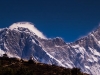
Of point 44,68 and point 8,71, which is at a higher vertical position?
point 44,68

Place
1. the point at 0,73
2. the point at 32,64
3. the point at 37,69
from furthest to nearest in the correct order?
the point at 32,64
the point at 37,69
the point at 0,73

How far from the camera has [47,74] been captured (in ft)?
460

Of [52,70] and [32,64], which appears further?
[32,64]

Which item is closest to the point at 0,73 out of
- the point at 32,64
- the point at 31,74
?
the point at 31,74

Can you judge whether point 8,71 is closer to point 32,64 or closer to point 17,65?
point 17,65

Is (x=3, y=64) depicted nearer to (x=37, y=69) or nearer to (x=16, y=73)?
(x=37, y=69)

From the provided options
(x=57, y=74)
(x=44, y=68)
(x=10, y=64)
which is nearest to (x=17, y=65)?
(x=10, y=64)

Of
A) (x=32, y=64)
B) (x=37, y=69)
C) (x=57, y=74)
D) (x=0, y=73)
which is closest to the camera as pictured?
(x=0, y=73)

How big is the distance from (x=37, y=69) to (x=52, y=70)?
8.45 meters

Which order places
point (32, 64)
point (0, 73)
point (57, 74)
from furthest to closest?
point (32, 64) → point (57, 74) → point (0, 73)

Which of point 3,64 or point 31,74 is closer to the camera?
point 31,74

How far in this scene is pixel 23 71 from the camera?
396ft

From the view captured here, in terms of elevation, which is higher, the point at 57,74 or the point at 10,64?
the point at 10,64

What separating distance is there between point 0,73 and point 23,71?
10460mm
